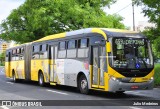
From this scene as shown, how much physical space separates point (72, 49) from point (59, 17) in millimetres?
26549

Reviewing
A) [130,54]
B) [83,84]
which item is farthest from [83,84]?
[130,54]

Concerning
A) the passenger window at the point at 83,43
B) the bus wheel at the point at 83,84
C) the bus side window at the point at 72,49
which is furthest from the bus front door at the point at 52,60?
the bus wheel at the point at 83,84

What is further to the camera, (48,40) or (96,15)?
(96,15)

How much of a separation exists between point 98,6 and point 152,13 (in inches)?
1069

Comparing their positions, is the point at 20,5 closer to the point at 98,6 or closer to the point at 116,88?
the point at 98,6

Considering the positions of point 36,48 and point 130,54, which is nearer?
point 130,54

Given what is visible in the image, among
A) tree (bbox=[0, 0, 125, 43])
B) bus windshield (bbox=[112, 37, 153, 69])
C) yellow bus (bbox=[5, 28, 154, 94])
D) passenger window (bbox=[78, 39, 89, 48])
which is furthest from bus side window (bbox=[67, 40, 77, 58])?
tree (bbox=[0, 0, 125, 43])

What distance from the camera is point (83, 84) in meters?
18.4

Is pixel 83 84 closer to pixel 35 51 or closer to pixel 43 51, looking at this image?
pixel 43 51

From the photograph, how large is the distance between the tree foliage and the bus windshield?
235 inches

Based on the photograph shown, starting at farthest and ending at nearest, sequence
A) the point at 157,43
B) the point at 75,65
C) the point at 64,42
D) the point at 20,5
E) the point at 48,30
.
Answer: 1. the point at 20,5
2. the point at 48,30
3. the point at 157,43
4. the point at 64,42
5. the point at 75,65

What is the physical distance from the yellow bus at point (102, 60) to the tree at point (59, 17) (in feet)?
75.0

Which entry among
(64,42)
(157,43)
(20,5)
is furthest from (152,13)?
(20,5)

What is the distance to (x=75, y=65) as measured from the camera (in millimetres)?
19219
